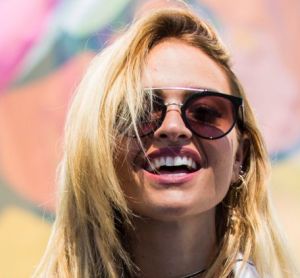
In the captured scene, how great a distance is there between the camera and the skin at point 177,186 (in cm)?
90

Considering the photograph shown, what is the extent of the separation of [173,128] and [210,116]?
8cm

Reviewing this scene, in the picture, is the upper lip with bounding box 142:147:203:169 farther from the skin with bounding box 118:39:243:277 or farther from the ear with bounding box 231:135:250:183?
the ear with bounding box 231:135:250:183

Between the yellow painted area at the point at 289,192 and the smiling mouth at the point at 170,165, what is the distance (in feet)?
6.23

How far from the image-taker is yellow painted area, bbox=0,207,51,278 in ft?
9.03

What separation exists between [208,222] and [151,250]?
102 mm

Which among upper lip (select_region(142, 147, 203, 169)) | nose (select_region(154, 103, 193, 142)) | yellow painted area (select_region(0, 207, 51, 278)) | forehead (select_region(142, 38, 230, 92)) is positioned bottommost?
yellow painted area (select_region(0, 207, 51, 278))

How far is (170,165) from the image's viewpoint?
2.97 feet

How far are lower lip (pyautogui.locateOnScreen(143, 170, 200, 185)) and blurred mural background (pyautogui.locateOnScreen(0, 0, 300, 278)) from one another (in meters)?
1.89

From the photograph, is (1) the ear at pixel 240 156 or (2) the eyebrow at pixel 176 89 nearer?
(2) the eyebrow at pixel 176 89

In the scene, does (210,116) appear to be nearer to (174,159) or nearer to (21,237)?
(174,159)

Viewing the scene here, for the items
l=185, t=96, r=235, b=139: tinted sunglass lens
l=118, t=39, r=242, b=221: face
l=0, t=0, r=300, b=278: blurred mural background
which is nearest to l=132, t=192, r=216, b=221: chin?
l=118, t=39, r=242, b=221: face

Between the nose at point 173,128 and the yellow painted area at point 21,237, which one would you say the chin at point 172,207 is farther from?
Answer: the yellow painted area at point 21,237

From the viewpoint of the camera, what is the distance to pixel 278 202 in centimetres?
276

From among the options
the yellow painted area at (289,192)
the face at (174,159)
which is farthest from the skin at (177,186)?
the yellow painted area at (289,192)
